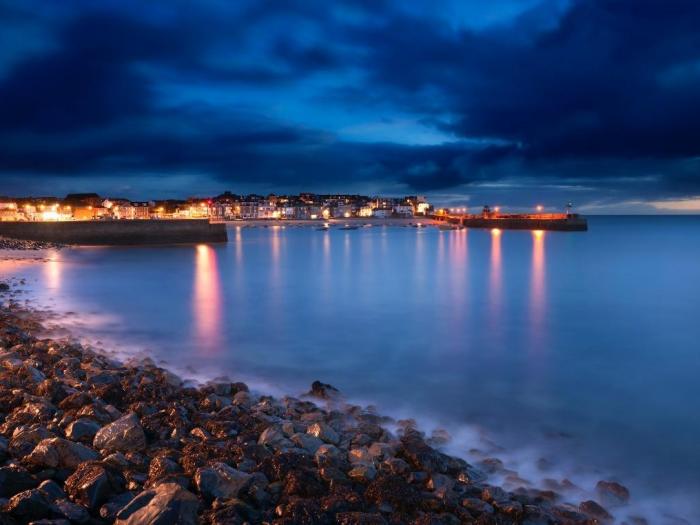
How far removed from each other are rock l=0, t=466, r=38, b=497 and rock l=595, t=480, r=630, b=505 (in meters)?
4.34

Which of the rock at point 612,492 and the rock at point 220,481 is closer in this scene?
the rock at point 220,481

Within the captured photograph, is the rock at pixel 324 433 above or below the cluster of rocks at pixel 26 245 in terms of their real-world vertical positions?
below

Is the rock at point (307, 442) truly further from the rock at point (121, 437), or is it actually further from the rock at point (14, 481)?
the rock at point (14, 481)

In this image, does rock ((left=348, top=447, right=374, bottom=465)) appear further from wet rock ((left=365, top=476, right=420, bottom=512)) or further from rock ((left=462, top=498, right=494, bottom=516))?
rock ((left=462, top=498, right=494, bottom=516))

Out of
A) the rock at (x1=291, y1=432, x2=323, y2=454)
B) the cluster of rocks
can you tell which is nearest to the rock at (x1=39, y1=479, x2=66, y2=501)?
the rock at (x1=291, y1=432, x2=323, y2=454)

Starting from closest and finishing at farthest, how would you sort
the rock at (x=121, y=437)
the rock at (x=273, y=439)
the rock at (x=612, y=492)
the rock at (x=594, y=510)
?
1. the rock at (x=594, y=510)
2. the rock at (x=612, y=492)
3. the rock at (x=121, y=437)
4. the rock at (x=273, y=439)

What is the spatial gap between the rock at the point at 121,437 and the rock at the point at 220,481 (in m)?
0.97

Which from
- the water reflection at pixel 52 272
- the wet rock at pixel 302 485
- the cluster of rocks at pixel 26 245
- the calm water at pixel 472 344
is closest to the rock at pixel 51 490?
the wet rock at pixel 302 485

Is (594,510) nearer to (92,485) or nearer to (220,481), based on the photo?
(220,481)

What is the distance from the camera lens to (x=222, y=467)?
4098mm

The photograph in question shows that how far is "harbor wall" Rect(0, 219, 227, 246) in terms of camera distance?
130ft

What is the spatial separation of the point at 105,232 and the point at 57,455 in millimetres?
38823

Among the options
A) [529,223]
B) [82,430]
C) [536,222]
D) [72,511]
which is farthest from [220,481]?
[529,223]

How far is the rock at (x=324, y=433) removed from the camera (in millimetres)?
5281
